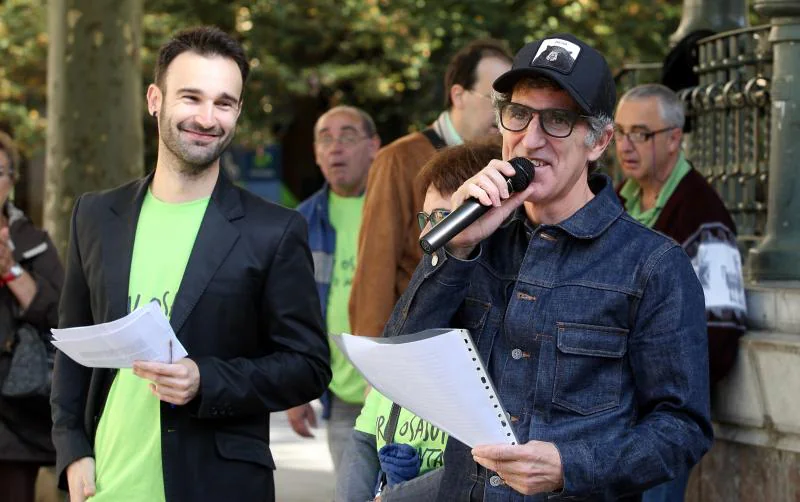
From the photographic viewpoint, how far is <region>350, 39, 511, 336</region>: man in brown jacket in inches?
223

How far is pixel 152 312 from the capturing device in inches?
147

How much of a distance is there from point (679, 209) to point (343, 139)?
2.48m

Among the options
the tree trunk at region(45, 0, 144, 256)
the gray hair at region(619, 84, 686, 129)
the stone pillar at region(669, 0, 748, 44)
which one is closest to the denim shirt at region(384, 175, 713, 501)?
the gray hair at region(619, 84, 686, 129)

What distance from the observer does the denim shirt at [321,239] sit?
7037 millimetres

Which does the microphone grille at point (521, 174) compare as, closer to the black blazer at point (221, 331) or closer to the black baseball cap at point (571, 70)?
the black baseball cap at point (571, 70)

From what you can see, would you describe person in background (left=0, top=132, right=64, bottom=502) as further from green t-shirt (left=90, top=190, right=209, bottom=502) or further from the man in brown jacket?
green t-shirt (left=90, top=190, right=209, bottom=502)

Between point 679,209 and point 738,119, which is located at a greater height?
point 738,119

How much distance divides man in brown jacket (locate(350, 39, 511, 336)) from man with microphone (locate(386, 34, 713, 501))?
7.60 ft

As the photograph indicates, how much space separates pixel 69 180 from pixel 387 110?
14448mm

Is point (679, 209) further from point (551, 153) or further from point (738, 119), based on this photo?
point (551, 153)

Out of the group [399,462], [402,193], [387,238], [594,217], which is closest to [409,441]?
[399,462]

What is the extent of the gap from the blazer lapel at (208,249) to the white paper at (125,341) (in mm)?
158

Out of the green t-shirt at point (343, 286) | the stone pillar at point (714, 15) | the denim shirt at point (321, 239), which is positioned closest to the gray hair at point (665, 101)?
the green t-shirt at point (343, 286)

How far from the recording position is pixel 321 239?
7.18 metres
